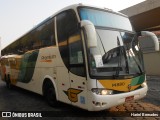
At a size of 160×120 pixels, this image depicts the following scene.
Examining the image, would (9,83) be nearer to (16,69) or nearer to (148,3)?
(16,69)

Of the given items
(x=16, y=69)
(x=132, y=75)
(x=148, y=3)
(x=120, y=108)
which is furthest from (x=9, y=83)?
(x=148, y=3)

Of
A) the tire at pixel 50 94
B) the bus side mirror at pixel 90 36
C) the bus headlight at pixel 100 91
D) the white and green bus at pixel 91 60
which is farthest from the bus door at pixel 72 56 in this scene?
the tire at pixel 50 94

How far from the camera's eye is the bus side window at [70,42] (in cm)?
641

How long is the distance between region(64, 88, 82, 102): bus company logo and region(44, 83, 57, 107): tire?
1180 millimetres

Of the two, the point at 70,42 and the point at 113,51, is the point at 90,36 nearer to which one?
the point at 113,51

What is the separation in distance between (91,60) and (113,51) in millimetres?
809

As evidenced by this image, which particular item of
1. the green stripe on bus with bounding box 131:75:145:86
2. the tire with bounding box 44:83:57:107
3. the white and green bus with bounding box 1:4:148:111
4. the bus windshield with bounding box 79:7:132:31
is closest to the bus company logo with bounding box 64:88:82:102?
the white and green bus with bounding box 1:4:148:111

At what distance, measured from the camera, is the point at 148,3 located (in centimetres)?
1845

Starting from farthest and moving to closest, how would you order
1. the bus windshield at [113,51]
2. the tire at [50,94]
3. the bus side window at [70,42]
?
1. the tire at [50,94]
2. the bus side window at [70,42]
3. the bus windshield at [113,51]

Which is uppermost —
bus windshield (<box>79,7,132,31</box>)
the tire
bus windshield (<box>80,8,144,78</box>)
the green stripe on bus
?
bus windshield (<box>79,7,132,31</box>)

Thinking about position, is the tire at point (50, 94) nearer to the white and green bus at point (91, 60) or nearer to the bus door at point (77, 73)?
the white and green bus at point (91, 60)

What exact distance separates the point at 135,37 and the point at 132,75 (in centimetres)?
151

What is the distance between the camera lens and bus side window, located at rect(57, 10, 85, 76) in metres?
6.41

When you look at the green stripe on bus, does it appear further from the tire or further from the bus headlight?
the tire
